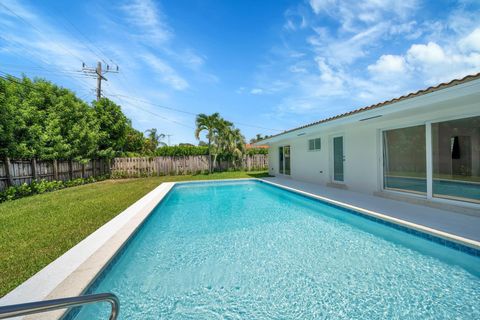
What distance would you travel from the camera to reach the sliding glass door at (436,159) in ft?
18.0

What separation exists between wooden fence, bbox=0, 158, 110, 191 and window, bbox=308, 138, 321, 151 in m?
12.5

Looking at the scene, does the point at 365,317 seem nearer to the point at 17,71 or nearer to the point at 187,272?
the point at 187,272

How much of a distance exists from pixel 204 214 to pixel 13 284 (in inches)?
159

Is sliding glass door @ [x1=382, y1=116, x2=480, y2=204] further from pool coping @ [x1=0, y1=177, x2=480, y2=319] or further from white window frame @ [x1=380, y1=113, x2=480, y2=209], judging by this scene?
pool coping @ [x1=0, y1=177, x2=480, y2=319]

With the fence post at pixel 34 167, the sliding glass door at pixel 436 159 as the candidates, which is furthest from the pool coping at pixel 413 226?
the fence post at pixel 34 167

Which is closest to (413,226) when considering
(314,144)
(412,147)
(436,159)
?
(436,159)

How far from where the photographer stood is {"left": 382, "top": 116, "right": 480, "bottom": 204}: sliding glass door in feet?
18.0

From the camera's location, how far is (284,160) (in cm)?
1323

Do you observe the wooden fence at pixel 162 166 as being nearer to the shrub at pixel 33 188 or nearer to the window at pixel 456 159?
the shrub at pixel 33 188

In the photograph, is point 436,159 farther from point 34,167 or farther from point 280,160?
point 34,167

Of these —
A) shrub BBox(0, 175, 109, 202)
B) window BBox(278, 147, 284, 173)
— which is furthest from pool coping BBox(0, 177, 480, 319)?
window BBox(278, 147, 284, 173)

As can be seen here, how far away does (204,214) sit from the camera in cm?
611

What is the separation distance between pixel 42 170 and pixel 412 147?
1510cm

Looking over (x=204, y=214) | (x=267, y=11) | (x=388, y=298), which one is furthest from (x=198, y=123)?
(x=388, y=298)
